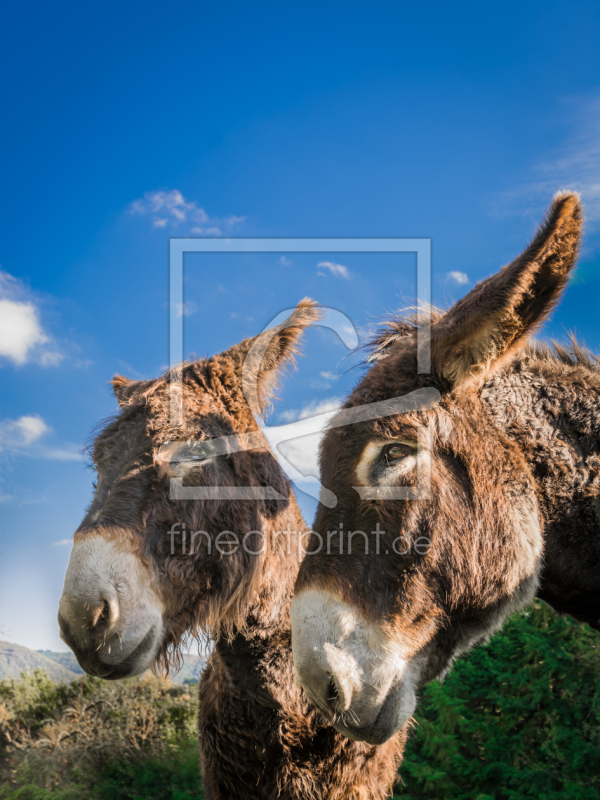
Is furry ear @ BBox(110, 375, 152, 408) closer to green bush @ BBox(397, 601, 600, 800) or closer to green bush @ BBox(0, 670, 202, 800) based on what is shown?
green bush @ BBox(397, 601, 600, 800)

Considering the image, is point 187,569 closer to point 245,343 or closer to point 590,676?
point 245,343

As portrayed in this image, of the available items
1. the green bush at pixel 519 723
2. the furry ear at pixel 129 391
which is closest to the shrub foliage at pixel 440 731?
the green bush at pixel 519 723

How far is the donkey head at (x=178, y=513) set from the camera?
8.51ft

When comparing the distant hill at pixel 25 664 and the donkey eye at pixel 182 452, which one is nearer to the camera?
the donkey eye at pixel 182 452

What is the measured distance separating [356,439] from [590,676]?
20.9 ft

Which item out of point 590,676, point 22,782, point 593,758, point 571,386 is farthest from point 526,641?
point 22,782

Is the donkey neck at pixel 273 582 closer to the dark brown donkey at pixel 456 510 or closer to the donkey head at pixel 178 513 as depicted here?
the donkey head at pixel 178 513

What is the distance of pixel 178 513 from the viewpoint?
9.64ft

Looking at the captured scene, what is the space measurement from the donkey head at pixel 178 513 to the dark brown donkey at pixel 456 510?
858 mm

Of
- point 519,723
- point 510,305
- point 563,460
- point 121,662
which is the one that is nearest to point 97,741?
point 519,723

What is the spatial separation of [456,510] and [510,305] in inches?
35.3

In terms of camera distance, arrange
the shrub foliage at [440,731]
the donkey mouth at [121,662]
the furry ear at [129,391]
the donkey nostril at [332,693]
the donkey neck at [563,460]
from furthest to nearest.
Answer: the shrub foliage at [440,731], the furry ear at [129,391], the donkey mouth at [121,662], the donkey neck at [563,460], the donkey nostril at [332,693]

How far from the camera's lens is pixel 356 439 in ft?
7.71

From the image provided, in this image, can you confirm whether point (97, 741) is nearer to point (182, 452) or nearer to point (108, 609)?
point (108, 609)
